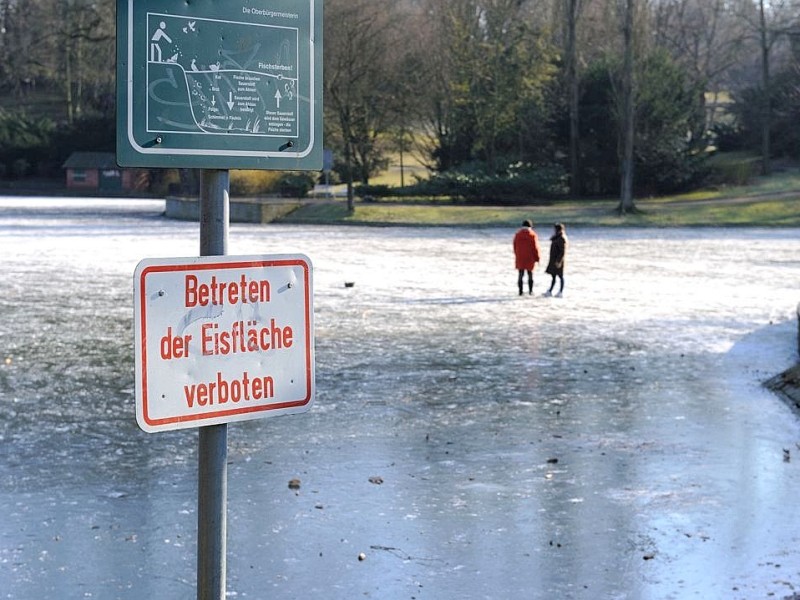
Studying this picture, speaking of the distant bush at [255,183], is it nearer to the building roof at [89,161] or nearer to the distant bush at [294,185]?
the distant bush at [294,185]

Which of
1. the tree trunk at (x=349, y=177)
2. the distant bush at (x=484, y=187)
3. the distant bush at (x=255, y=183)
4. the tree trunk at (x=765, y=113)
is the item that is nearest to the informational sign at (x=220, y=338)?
the tree trunk at (x=349, y=177)

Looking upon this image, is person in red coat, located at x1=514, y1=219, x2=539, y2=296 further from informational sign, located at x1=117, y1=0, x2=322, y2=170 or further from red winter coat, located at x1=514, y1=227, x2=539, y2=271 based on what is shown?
informational sign, located at x1=117, y1=0, x2=322, y2=170

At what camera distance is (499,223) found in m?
42.9

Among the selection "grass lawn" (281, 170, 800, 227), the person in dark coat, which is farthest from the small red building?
the person in dark coat

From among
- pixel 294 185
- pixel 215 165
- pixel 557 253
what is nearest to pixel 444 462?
pixel 215 165

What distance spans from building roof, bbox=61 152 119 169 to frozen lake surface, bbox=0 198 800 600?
5765 centimetres

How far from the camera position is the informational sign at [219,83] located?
9.47ft

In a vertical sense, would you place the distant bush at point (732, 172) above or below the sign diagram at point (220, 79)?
above

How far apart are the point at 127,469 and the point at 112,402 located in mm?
2598

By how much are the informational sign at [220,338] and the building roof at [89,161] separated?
7400 centimetres

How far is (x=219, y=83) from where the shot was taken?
9.72 feet

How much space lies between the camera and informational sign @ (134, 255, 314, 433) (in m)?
2.93

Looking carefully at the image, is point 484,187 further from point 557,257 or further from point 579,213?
point 557,257

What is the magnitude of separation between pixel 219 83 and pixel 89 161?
75.8 metres
